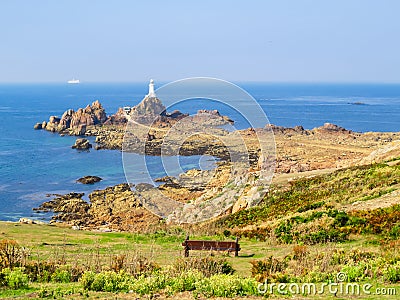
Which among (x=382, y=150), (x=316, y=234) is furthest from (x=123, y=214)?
(x=316, y=234)

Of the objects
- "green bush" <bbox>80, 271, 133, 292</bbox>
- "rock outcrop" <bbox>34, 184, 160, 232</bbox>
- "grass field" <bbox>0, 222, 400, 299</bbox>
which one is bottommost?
"rock outcrop" <bbox>34, 184, 160, 232</bbox>

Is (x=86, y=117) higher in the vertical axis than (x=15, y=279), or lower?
higher

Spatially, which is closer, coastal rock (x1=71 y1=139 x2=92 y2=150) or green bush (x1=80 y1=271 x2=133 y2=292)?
green bush (x1=80 y1=271 x2=133 y2=292)

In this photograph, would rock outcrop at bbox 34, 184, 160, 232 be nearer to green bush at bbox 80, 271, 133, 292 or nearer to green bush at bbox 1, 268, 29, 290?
green bush at bbox 1, 268, 29, 290

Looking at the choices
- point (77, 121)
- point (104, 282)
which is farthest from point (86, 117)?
point (104, 282)

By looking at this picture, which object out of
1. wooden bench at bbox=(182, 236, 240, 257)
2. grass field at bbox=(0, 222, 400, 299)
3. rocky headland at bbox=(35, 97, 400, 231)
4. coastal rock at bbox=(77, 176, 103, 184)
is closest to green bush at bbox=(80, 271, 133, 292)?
grass field at bbox=(0, 222, 400, 299)

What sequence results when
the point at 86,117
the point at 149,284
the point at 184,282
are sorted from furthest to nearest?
the point at 86,117 → the point at 184,282 → the point at 149,284

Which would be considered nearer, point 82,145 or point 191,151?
point 191,151

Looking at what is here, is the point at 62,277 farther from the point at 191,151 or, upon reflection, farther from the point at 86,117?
the point at 86,117

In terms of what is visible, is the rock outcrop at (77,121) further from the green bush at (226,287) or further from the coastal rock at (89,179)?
the green bush at (226,287)

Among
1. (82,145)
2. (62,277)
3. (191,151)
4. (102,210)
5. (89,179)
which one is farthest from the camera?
(82,145)

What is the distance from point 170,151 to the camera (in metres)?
59.0

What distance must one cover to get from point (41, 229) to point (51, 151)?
164 ft

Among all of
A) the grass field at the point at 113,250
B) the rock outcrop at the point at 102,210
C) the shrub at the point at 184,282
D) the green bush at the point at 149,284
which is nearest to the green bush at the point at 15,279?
the grass field at the point at 113,250
